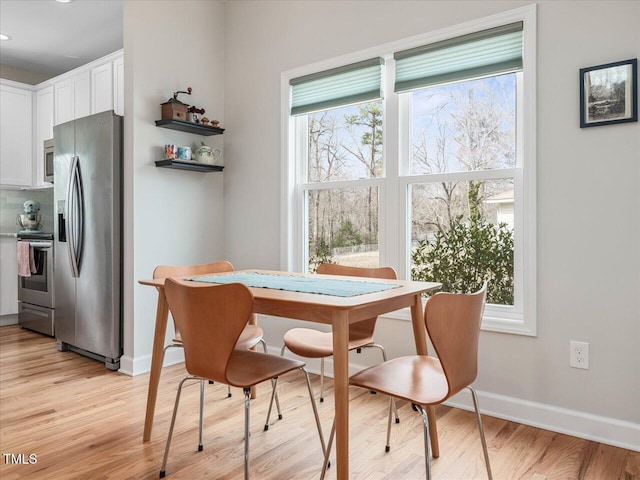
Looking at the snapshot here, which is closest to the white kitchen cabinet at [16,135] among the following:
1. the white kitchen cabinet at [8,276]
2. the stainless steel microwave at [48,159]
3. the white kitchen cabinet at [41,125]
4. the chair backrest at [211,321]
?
the white kitchen cabinet at [41,125]

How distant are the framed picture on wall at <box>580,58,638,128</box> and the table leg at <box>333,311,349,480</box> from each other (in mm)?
1614

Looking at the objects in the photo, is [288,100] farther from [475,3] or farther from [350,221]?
[475,3]

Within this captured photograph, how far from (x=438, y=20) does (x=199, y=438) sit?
2.61 metres

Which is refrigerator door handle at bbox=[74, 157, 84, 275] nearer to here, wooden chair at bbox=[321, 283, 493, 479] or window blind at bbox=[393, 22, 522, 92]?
window blind at bbox=[393, 22, 522, 92]

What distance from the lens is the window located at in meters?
2.49

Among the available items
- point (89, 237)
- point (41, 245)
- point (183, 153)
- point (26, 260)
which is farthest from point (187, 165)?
point (26, 260)

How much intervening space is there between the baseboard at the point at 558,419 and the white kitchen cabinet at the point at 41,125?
4763 mm

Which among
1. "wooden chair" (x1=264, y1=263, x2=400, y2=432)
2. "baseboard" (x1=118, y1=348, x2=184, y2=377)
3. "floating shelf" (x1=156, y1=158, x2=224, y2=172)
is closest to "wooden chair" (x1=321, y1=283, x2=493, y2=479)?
"wooden chair" (x1=264, y1=263, x2=400, y2=432)

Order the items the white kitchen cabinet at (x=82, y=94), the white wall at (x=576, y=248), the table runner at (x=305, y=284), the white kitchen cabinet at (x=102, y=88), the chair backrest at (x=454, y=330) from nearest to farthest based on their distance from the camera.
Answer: the chair backrest at (x=454, y=330), the table runner at (x=305, y=284), the white wall at (x=576, y=248), the white kitchen cabinet at (x=102, y=88), the white kitchen cabinet at (x=82, y=94)

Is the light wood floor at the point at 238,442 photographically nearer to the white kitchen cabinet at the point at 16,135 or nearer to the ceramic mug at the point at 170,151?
the ceramic mug at the point at 170,151

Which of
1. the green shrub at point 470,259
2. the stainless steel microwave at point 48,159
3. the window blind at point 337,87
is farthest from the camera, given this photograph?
the stainless steel microwave at point 48,159

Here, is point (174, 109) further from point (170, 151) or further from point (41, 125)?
point (41, 125)

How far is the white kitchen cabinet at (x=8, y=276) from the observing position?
15.4 ft

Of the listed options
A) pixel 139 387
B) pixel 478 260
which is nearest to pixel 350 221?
pixel 478 260
